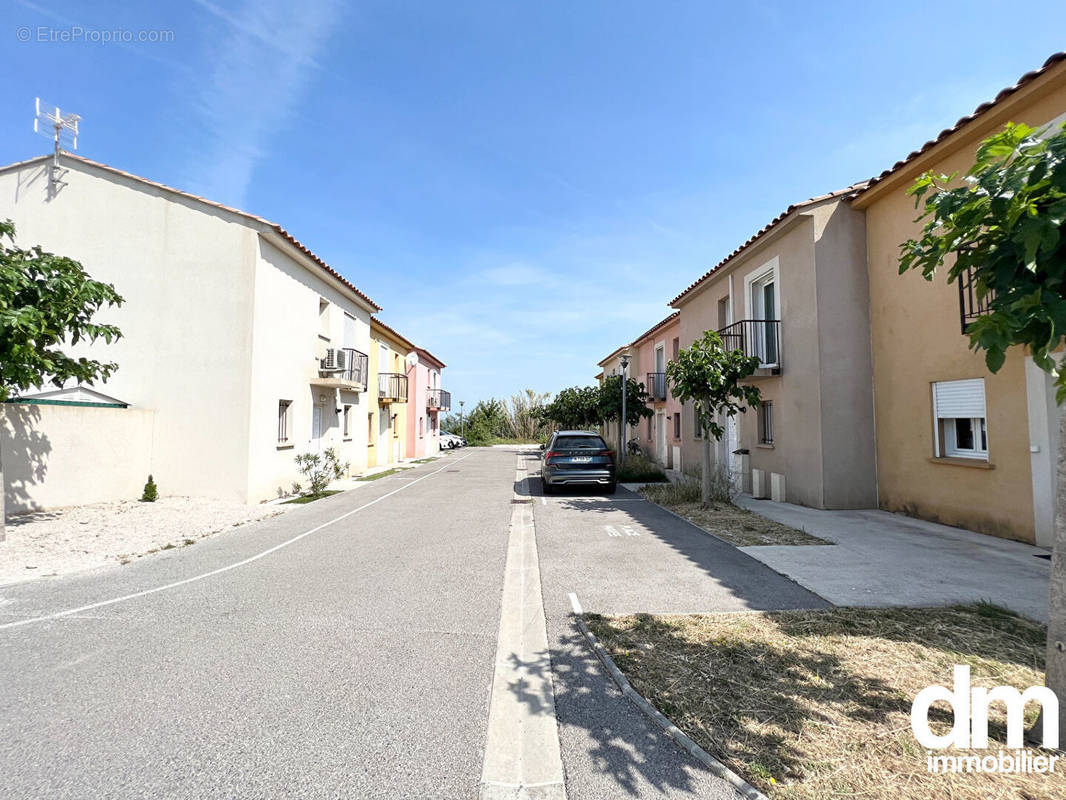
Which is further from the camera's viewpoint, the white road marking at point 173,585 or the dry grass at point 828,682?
the white road marking at point 173,585

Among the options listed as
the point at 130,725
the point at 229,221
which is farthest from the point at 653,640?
the point at 229,221

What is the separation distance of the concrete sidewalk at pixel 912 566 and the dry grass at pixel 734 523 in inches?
12.1

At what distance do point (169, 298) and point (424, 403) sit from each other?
2004 centimetres

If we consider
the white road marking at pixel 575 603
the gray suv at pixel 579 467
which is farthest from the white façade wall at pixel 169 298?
the white road marking at pixel 575 603

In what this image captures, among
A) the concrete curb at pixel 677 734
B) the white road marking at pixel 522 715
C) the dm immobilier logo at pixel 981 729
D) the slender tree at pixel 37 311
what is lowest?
the white road marking at pixel 522 715

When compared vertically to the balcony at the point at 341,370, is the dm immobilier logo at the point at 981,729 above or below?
below

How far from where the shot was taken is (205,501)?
10297mm

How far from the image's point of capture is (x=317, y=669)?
3.33 m

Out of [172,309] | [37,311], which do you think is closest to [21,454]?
[172,309]

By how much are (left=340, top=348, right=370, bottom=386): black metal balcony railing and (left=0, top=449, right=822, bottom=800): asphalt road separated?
31.1ft

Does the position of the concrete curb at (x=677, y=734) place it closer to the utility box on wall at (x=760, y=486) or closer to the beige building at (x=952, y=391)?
the beige building at (x=952, y=391)

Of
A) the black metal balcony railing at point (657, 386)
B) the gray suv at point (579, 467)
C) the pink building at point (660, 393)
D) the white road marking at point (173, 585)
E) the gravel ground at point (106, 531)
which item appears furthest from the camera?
the black metal balcony railing at point (657, 386)

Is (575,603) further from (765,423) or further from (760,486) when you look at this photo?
(765,423)

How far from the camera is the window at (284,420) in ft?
40.6
